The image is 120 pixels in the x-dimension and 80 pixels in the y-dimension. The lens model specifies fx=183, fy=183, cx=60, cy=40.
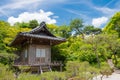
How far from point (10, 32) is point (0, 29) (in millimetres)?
1029

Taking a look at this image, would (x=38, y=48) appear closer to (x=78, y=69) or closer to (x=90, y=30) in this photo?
(x=78, y=69)

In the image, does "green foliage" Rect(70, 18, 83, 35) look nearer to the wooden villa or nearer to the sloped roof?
the sloped roof

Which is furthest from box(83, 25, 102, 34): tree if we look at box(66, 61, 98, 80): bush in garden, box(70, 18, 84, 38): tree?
box(66, 61, 98, 80): bush in garden

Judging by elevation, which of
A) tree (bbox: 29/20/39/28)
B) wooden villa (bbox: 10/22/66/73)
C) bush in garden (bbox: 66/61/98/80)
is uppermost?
tree (bbox: 29/20/39/28)

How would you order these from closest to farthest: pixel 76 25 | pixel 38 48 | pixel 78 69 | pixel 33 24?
pixel 78 69 < pixel 38 48 < pixel 33 24 < pixel 76 25

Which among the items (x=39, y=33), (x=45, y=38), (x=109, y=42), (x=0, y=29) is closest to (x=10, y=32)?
(x=0, y=29)

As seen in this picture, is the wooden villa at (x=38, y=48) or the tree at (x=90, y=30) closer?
the wooden villa at (x=38, y=48)

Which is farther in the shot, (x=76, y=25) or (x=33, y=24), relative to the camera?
(x=76, y=25)

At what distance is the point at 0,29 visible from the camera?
18.4 meters

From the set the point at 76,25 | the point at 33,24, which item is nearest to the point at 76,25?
the point at 76,25

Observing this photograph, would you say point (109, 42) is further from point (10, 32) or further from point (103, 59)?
point (10, 32)

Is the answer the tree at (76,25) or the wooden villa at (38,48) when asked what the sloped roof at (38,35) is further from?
the tree at (76,25)

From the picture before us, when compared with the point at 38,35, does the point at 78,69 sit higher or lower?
lower

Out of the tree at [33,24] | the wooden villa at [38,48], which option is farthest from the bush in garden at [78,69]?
the tree at [33,24]
